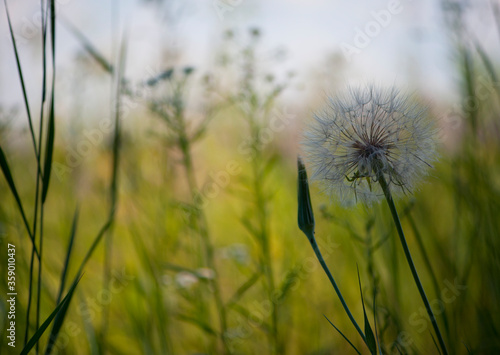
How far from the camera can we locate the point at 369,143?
1.01 metres

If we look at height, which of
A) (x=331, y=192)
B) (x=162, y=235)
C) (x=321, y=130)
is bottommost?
(x=331, y=192)

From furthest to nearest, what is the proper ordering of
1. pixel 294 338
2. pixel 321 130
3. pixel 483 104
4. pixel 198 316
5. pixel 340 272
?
1. pixel 340 272
2. pixel 294 338
3. pixel 483 104
4. pixel 198 316
5. pixel 321 130

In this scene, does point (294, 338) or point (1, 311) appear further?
point (294, 338)

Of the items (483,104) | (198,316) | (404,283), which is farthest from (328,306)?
(483,104)

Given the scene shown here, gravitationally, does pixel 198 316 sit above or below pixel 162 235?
below

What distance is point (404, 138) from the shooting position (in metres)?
1.01

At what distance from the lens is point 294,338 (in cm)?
223

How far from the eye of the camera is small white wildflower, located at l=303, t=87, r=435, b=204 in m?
0.98

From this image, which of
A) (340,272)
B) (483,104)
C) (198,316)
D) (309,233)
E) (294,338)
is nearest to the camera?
(309,233)

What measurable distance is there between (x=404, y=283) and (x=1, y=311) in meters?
2.06

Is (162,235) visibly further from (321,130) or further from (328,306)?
(321,130)

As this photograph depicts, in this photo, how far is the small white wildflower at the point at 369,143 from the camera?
98 centimetres

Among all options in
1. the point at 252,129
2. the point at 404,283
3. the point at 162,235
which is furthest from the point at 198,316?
the point at 404,283

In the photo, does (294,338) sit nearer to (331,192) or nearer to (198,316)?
A: (198,316)
